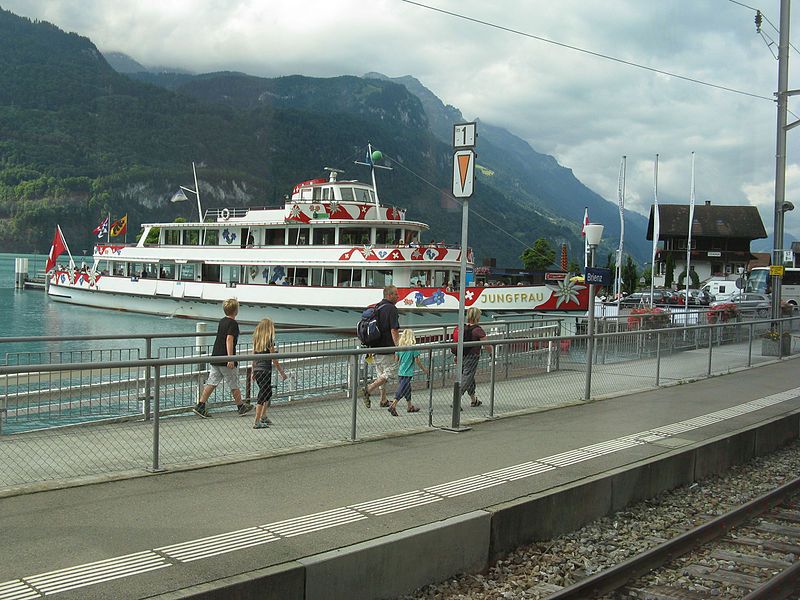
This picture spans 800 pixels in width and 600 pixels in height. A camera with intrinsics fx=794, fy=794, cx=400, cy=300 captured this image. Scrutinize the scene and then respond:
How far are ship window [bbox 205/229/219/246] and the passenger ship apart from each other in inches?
2.4

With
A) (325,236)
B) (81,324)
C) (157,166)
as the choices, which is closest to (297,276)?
(325,236)

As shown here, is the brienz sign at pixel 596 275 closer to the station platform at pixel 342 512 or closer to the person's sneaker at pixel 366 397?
the station platform at pixel 342 512

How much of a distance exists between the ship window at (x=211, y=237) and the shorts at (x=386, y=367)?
1315 inches

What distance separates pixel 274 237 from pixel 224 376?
101 ft

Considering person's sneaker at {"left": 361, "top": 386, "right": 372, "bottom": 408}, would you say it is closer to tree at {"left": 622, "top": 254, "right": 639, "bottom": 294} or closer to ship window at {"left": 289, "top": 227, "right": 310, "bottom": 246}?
ship window at {"left": 289, "top": 227, "right": 310, "bottom": 246}

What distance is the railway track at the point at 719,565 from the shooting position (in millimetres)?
5949

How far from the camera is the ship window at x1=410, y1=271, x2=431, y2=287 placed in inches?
1361

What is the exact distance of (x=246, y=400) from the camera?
29.8 ft

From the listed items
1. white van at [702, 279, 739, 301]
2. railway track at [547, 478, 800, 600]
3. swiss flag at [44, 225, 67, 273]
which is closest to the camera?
railway track at [547, 478, 800, 600]

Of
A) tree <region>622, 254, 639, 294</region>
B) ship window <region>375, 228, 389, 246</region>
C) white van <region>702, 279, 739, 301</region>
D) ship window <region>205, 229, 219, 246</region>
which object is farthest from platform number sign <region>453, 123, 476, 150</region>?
tree <region>622, 254, 639, 294</region>

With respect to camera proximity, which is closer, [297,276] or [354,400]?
[354,400]

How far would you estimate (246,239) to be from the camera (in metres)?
40.6

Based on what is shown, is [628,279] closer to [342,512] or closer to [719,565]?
[719,565]

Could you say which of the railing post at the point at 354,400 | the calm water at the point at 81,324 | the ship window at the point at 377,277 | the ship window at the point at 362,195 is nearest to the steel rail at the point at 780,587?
the railing post at the point at 354,400
